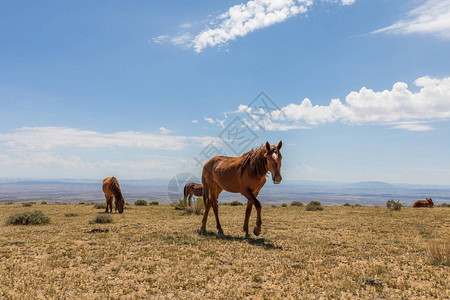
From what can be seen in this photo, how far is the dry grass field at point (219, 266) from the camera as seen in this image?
5.46 m

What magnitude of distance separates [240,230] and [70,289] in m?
7.93

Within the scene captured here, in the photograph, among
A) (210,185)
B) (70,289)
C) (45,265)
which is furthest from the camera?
(210,185)

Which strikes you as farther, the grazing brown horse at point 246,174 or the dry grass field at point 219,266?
the grazing brown horse at point 246,174

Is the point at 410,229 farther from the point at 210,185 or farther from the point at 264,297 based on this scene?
the point at 264,297

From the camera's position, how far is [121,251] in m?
8.46

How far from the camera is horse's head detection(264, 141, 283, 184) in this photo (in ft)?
29.5

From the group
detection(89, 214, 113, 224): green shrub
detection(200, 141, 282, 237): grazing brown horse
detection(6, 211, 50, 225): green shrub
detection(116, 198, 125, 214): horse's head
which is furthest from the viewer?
detection(116, 198, 125, 214): horse's head

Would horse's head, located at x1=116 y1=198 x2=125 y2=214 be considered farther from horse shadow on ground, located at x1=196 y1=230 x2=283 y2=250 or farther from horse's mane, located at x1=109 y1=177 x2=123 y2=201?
horse shadow on ground, located at x1=196 y1=230 x2=283 y2=250

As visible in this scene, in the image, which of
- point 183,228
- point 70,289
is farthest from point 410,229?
point 70,289

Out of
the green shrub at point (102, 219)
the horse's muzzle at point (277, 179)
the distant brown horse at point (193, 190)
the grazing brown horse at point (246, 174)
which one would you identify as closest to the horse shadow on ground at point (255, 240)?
the grazing brown horse at point (246, 174)

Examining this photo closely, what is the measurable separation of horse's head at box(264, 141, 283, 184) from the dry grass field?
2.34 metres

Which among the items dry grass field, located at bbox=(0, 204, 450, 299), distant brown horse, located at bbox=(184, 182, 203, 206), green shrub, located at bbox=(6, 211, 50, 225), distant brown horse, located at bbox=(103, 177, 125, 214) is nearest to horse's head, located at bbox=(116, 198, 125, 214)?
distant brown horse, located at bbox=(103, 177, 125, 214)

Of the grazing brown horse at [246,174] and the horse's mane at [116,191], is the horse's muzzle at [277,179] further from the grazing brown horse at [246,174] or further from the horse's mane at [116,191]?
the horse's mane at [116,191]

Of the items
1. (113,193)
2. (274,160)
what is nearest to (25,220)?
(113,193)
